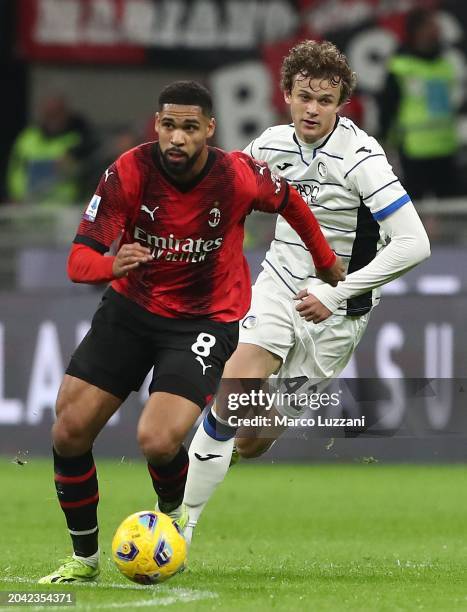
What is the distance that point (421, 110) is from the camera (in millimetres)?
15188

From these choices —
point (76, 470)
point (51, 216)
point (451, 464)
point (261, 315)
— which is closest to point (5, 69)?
point (51, 216)

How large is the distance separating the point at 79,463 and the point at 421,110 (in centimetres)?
919

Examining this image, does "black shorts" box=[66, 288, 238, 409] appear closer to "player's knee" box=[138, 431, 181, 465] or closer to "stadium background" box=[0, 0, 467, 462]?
"player's knee" box=[138, 431, 181, 465]

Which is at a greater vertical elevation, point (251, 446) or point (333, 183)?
point (333, 183)

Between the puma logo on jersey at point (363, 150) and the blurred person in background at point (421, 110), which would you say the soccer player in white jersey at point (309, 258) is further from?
the blurred person in background at point (421, 110)

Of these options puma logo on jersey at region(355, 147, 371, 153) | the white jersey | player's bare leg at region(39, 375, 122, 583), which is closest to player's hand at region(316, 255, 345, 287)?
the white jersey

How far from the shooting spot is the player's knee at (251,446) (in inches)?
315

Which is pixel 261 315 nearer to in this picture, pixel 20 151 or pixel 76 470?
pixel 76 470

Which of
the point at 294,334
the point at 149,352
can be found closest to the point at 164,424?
the point at 149,352

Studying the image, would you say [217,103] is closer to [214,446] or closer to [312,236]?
[214,446]

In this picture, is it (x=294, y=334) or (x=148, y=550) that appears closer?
(x=148, y=550)

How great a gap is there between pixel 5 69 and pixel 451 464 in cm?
835

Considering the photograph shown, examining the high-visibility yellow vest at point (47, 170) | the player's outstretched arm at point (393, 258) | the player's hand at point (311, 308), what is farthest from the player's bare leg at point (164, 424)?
the high-visibility yellow vest at point (47, 170)

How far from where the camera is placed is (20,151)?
16812mm
